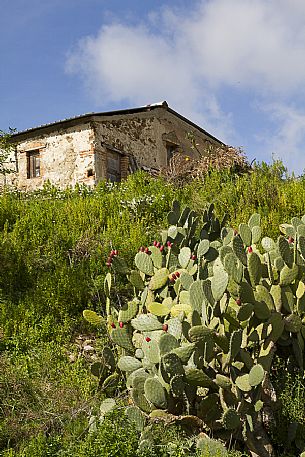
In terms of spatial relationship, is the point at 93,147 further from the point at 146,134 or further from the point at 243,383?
the point at 243,383

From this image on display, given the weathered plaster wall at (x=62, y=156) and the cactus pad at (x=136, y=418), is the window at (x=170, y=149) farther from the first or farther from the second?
the cactus pad at (x=136, y=418)

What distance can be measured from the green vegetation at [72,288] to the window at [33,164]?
14.5 feet

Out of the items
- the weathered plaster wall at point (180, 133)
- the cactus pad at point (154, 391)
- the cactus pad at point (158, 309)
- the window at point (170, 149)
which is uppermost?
the weathered plaster wall at point (180, 133)

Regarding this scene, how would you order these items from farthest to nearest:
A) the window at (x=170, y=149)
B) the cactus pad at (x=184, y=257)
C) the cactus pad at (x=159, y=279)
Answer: the window at (x=170, y=149) → the cactus pad at (x=184, y=257) → the cactus pad at (x=159, y=279)

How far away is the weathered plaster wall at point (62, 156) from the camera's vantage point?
17.3 m

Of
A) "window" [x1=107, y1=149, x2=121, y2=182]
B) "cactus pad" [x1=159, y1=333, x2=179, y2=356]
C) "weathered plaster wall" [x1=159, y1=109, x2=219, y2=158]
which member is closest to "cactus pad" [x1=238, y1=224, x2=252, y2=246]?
"cactus pad" [x1=159, y1=333, x2=179, y2=356]

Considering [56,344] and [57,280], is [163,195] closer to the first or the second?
[57,280]

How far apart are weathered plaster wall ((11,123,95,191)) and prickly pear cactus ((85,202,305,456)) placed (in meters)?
12.4

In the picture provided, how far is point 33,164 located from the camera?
18.7m

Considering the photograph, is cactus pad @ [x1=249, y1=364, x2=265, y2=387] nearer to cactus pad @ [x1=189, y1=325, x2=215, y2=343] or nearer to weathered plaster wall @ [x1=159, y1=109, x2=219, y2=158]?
cactus pad @ [x1=189, y1=325, x2=215, y2=343]

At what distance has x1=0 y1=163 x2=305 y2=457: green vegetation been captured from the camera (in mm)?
4359

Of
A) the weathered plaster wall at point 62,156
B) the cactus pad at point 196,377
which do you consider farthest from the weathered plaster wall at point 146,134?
the cactus pad at point 196,377

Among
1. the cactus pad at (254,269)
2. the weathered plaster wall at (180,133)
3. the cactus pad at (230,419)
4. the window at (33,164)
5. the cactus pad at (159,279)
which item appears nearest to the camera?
the cactus pad at (230,419)

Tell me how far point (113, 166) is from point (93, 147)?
113 cm
